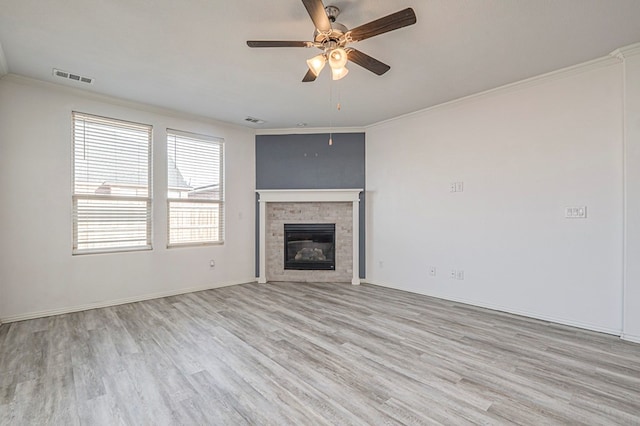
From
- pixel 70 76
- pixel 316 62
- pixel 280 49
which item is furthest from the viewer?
pixel 70 76

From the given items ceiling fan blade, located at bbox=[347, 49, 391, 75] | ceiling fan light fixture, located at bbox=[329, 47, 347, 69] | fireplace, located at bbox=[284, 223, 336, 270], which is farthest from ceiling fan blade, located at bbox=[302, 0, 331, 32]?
fireplace, located at bbox=[284, 223, 336, 270]

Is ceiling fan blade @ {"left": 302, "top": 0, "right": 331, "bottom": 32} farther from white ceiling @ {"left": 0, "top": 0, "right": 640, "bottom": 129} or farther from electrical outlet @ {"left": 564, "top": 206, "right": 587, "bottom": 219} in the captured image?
electrical outlet @ {"left": 564, "top": 206, "right": 587, "bottom": 219}

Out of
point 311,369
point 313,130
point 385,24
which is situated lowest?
point 311,369

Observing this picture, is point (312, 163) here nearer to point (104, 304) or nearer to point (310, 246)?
point (310, 246)

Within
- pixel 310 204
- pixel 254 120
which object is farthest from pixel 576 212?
pixel 254 120

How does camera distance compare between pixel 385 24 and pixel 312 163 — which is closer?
pixel 385 24

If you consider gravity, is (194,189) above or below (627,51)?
below

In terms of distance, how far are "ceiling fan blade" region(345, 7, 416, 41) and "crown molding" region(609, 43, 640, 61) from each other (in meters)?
2.44

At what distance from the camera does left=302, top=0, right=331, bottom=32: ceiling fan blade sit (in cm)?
183

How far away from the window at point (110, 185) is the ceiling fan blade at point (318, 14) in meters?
3.44

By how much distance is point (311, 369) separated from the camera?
2361 mm

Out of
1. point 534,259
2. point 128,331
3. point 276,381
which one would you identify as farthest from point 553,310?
point 128,331

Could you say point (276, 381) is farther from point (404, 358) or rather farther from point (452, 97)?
point (452, 97)

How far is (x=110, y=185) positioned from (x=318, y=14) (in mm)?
3685
